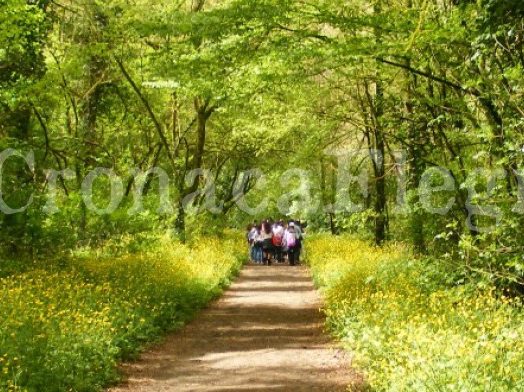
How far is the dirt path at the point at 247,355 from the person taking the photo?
9.01 metres

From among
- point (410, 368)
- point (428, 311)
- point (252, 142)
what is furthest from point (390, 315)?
point (252, 142)

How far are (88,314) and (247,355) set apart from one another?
2593 millimetres

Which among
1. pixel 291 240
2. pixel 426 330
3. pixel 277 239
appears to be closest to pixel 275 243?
pixel 277 239

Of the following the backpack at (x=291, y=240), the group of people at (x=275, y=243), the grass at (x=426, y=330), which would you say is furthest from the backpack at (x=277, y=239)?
the grass at (x=426, y=330)

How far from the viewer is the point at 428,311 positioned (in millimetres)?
9930

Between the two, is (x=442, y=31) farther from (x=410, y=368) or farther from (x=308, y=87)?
(x=308, y=87)

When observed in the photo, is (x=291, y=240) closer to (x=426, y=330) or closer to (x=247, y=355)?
(x=247, y=355)

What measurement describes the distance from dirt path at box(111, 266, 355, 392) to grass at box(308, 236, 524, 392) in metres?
0.52

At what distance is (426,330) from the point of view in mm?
7820

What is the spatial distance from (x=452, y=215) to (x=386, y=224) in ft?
32.4

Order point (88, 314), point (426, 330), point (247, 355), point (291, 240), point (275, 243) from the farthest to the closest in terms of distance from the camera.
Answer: point (275, 243), point (291, 240), point (247, 355), point (88, 314), point (426, 330)

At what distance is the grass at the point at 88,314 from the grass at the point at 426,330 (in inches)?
130

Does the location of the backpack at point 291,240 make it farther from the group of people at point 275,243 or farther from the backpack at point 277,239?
the backpack at point 277,239

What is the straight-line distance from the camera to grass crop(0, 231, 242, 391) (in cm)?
754
